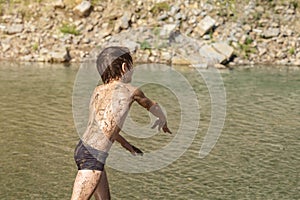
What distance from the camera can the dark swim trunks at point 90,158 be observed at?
7.24m

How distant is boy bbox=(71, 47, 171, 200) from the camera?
723 centimetres

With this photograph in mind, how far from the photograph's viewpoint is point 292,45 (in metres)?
38.5

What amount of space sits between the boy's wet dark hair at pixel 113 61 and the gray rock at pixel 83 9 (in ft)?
110

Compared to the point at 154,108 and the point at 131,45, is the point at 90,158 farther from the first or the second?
the point at 131,45

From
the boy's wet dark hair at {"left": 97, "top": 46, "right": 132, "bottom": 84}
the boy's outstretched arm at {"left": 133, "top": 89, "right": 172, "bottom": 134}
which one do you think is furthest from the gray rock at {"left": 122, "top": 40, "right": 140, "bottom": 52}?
the boy's outstretched arm at {"left": 133, "top": 89, "right": 172, "bottom": 134}

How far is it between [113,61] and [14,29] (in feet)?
111

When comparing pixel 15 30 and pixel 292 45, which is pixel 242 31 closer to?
pixel 292 45

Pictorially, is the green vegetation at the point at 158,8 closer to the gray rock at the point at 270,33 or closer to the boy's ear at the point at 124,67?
the gray rock at the point at 270,33

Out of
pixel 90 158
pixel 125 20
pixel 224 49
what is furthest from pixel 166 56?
pixel 90 158

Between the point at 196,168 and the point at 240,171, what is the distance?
1052 millimetres

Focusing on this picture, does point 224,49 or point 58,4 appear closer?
point 224,49

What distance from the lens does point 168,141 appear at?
16812 millimetres

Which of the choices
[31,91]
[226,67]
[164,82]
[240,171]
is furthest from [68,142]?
[226,67]

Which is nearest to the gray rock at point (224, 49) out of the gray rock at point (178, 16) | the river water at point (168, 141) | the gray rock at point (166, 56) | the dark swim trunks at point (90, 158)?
the gray rock at point (166, 56)
